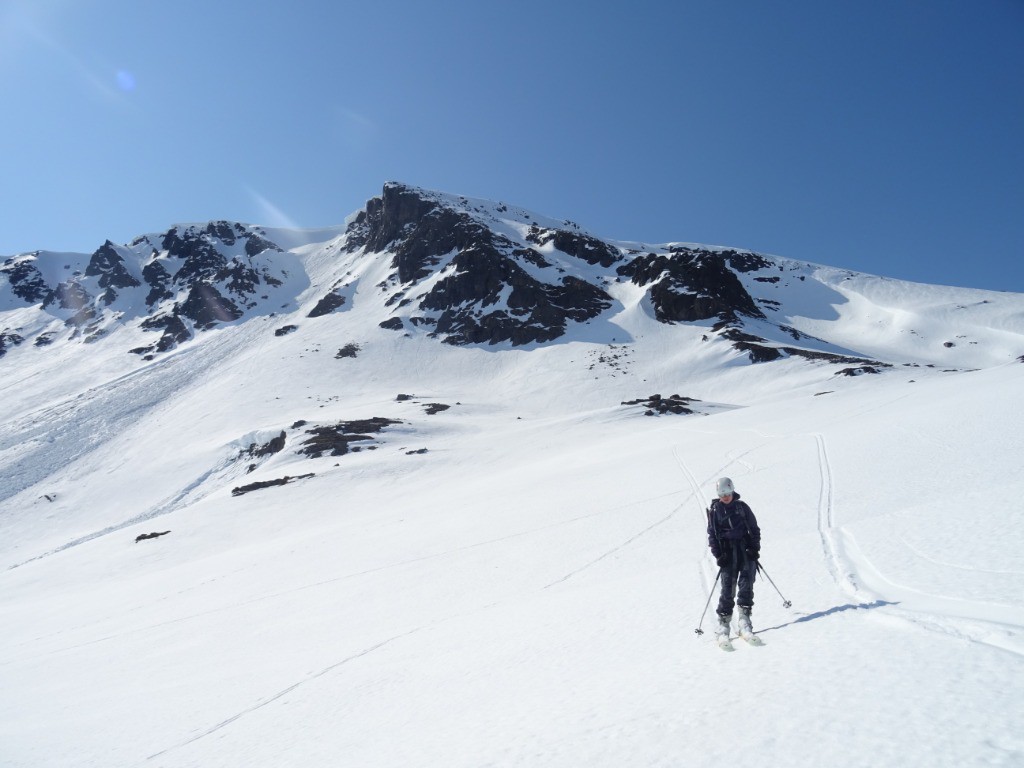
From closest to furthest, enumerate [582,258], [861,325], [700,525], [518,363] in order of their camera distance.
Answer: [700,525], [518,363], [861,325], [582,258]

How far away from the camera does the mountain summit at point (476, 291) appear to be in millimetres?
89812

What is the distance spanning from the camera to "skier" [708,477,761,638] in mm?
6988

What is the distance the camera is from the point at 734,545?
7277 mm

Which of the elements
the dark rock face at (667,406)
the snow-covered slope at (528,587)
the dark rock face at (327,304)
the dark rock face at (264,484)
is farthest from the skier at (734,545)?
the dark rock face at (327,304)

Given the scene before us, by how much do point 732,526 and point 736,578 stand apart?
0.67m

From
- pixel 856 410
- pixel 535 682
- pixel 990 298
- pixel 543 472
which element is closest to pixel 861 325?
pixel 990 298

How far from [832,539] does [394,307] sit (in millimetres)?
103724

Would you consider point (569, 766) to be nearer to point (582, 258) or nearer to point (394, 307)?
point (394, 307)

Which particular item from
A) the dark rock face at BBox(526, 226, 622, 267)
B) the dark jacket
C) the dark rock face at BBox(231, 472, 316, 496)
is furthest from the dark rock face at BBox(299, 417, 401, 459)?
the dark rock face at BBox(526, 226, 622, 267)

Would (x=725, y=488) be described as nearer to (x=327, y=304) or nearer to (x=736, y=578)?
(x=736, y=578)

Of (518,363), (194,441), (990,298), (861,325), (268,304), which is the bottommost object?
(194,441)

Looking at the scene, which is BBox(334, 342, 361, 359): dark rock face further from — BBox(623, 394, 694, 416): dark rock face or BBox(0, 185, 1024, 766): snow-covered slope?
BBox(623, 394, 694, 416): dark rock face

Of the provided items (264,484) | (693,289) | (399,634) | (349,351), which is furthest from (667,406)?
(349,351)

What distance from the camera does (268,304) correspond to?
12688cm
